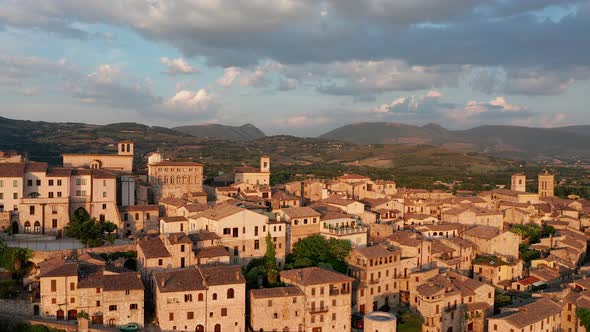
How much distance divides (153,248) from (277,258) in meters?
9.98

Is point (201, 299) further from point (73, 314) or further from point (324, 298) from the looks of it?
point (324, 298)

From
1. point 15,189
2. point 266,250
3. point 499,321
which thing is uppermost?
point 15,189

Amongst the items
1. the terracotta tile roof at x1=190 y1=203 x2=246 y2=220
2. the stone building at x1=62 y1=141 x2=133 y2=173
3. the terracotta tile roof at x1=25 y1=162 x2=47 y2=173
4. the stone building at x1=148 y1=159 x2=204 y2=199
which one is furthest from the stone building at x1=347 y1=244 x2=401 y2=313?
the stone building at x1=62 y1=141 x2=133 y2=173

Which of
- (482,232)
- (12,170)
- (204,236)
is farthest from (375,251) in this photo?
(12,170)

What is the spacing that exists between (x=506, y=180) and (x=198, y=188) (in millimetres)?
75290

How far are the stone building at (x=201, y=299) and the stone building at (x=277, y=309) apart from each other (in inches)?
38.8

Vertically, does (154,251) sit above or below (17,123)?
below

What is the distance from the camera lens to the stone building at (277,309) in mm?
33875

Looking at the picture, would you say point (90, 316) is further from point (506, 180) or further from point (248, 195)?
point (506, 180)

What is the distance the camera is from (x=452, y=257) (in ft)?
153

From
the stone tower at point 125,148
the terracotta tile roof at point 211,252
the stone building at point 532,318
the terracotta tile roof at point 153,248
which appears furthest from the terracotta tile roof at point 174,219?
the stone building at point 532,318

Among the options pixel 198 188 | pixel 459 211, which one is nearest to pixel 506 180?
pixel 459 211

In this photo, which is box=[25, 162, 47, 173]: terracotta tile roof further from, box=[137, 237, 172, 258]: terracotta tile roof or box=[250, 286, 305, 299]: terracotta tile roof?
box=[250, 286, 305, 299]: terracotta tile roof

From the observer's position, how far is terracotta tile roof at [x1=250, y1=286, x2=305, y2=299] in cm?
3412
